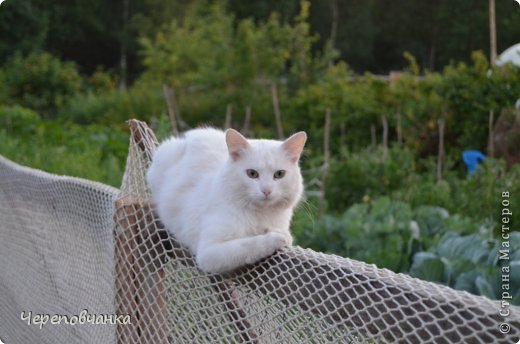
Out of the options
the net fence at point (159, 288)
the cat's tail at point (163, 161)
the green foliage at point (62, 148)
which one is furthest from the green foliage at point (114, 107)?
the cat's tail at point (163, 161)

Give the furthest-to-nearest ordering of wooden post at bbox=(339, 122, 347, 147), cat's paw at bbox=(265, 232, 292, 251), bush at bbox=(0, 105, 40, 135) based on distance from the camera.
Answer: wooden post at bbox=(339, 122, 347, 147) → bush at bbox=(0, 105, 40, 135) → cat's paw at bbox=(265, 232, 292, 251)

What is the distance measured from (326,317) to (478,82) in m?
8.11

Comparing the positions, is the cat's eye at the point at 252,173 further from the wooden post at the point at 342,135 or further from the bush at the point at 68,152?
the wooden post at the point at 342,135

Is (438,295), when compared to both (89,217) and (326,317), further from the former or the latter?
(89,217)

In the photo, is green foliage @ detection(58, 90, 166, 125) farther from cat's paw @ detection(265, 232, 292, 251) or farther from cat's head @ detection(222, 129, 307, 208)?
cat's paw @ detection(265, 232, 292, 251)

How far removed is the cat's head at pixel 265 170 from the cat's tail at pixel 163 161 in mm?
429

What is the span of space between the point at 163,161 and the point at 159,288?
0.60 metres

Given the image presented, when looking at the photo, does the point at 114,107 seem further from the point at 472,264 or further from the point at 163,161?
the point at 163,161

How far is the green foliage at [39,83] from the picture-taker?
59.1 feet

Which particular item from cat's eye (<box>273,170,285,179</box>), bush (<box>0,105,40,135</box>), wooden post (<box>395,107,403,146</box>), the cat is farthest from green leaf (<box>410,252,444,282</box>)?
bush (<box>0,105,40,135</box>)

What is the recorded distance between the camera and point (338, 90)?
1210 centimetres

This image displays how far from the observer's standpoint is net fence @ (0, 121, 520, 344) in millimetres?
1357

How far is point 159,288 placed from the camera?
235 cm

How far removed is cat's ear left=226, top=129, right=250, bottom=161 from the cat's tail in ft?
1.39
